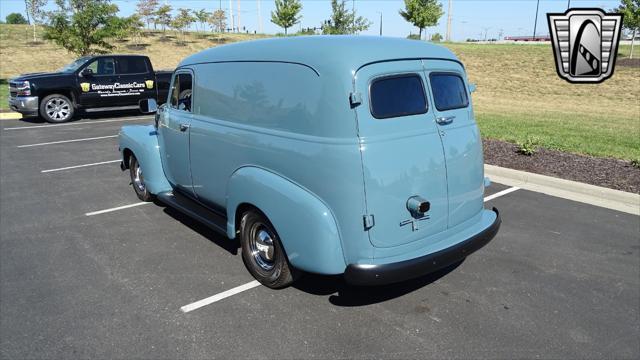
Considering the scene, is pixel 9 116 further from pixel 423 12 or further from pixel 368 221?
pixel 423 12

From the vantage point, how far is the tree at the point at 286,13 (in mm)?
44438

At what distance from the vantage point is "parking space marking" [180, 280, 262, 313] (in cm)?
369

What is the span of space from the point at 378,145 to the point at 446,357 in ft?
4.90

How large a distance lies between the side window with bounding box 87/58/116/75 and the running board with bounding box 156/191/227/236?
1001 cm

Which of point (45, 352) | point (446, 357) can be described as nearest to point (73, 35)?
point (45, 352)

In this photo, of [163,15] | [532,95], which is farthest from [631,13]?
[163,15]

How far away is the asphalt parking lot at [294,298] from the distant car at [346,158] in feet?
1.43

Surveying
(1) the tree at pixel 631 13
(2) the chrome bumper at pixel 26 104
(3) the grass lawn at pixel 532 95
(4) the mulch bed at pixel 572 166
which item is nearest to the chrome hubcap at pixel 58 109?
(2) the chrome bumper at pixel 26 104

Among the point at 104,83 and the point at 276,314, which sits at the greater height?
the point at 104,83

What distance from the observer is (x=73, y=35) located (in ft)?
66.0

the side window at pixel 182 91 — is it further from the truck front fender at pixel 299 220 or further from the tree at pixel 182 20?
the tree at pixel 182 20

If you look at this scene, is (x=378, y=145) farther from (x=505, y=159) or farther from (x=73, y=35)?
(x=73, y=35)

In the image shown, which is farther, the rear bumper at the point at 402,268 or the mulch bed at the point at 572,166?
the mulch bed at the point at 572,166

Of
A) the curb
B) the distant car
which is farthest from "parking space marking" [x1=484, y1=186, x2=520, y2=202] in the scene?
the curb
